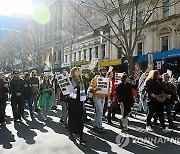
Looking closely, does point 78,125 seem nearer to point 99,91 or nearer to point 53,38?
point 99,91

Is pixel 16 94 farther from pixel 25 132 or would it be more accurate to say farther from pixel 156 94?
pixel 156 94

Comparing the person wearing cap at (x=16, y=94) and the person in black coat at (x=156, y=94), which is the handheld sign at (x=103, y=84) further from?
the person wearing cap at (x=16, y=94)

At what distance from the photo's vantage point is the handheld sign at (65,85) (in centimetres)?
675

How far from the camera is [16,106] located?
9.92 meters

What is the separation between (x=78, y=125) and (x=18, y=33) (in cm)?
4360

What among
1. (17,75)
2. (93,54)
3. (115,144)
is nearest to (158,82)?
(115,144)

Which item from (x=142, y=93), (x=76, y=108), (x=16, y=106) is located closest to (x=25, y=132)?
(x=76, y=108)

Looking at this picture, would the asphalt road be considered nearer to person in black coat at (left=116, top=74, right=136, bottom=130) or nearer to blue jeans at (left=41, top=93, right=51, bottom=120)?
person in black coat at (left=116, top=74, right=136, bottom=130)

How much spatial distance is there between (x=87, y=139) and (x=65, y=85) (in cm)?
146

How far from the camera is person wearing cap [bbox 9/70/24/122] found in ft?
32.1

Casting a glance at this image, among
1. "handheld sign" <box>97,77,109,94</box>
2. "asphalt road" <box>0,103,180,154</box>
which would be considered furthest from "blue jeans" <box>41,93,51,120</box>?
"handheld sign" <box>97,77,109,94</box>

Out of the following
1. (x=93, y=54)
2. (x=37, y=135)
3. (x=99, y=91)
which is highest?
(x=93, y=54)

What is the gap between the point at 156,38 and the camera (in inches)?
1063

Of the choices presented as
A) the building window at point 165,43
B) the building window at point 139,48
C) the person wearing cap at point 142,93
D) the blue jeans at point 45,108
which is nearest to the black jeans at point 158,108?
the person wearing cap at point 142,93
